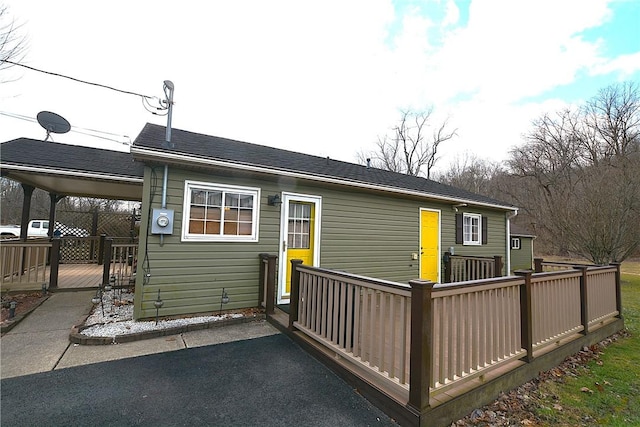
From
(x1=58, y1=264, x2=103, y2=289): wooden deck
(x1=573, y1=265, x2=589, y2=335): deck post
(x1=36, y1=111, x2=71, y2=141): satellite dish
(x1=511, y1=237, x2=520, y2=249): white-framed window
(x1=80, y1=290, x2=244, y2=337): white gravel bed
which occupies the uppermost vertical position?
(x1=36, y1=111, x2=71, y2=141): satellite dish

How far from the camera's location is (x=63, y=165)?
5.18 m

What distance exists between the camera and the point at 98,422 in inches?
81.3

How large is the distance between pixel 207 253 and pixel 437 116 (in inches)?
933

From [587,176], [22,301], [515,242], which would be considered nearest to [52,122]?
[22,301]

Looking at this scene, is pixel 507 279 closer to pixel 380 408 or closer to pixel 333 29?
pixel 380 408

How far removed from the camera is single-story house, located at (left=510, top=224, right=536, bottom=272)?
1566 cm

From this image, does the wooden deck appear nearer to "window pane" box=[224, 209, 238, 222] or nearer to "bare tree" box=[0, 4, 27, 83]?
"window pane" box=[224, 209, 238, 222]

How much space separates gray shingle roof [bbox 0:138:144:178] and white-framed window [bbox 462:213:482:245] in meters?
8.42

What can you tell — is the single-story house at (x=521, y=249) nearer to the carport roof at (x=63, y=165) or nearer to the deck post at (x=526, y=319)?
the deck post at (x=526, y=319)

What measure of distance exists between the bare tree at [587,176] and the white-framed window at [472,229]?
400 centimetres

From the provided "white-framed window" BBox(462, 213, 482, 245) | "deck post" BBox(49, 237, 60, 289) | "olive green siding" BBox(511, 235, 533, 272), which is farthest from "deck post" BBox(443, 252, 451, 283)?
"olive green siding" BBox(511, 235, 533, 272)

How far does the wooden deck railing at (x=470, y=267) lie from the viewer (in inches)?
249

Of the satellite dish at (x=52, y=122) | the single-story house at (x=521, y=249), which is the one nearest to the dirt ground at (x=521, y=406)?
the satellite dish at (x=52, y=122)

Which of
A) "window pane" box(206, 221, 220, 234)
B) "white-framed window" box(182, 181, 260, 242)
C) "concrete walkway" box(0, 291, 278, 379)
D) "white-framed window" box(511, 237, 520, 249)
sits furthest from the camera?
"white-framed window" box(511, 237, 520, 249)
